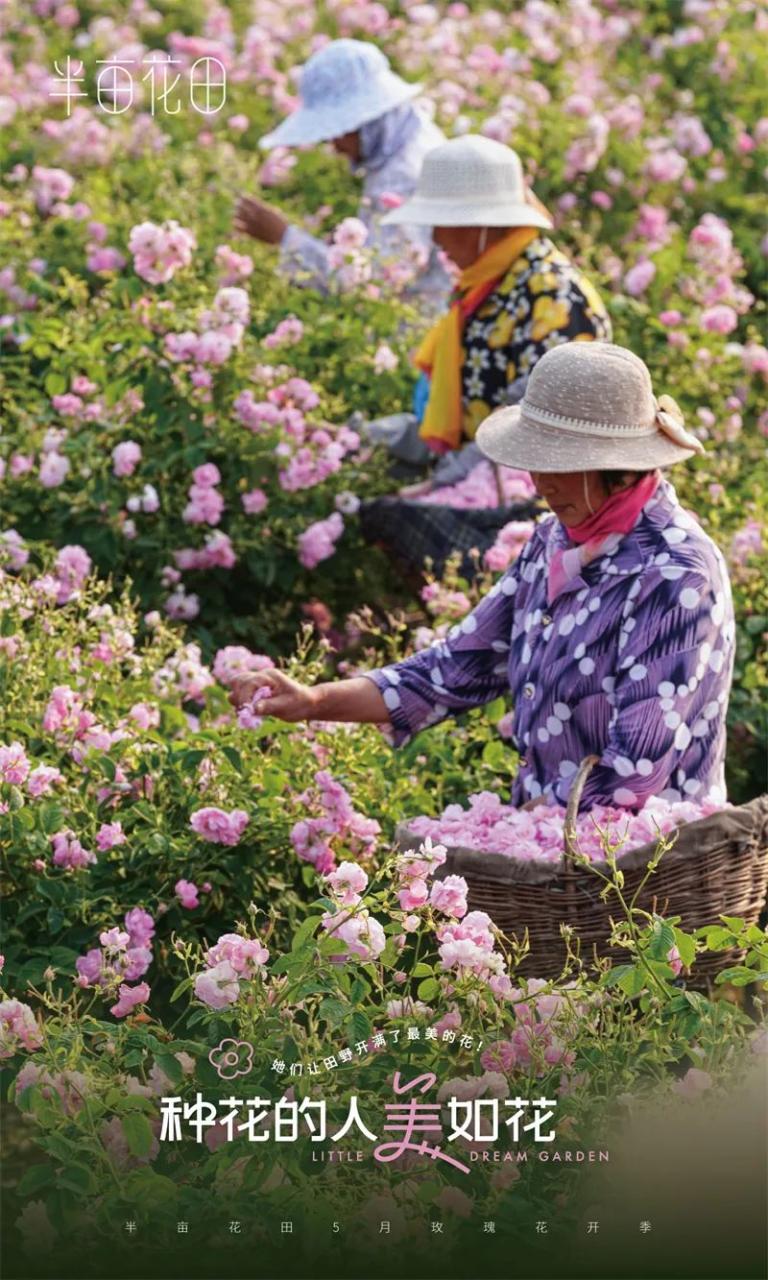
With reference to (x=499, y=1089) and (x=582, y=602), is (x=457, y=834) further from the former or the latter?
(x=499, y=1089)

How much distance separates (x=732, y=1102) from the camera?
8.84ft

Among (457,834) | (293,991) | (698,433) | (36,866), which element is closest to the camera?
(293,991)

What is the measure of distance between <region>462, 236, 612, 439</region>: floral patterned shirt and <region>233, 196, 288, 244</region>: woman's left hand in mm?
1402

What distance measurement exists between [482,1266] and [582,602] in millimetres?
1346

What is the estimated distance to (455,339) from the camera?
5.21m

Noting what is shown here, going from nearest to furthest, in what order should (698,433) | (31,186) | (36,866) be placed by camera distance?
1. (36,866)
2. (698,433)
3. (31,186)

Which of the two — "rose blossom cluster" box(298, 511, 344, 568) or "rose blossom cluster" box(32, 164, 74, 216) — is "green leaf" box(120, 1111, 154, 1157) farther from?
"rose blossom cluster" box(32, 164, 74, 216)

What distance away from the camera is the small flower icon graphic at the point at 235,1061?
8.74 ft

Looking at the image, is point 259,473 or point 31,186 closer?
point 259,473

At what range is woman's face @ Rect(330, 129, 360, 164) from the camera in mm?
6633

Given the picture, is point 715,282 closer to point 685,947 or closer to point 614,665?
point 614,665

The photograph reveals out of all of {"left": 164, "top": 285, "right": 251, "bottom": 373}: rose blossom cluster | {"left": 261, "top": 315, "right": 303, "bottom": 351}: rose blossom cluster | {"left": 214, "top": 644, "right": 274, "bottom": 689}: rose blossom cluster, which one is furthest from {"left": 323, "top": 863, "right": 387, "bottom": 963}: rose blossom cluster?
{"left": 261, "top": 315, "right": 303, "bottom": 351}: rose blossom cluster

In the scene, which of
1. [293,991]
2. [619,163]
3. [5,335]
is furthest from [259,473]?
[619,163]

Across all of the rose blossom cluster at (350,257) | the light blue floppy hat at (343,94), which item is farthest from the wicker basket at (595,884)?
the light blue floppy hat at (343,94)
